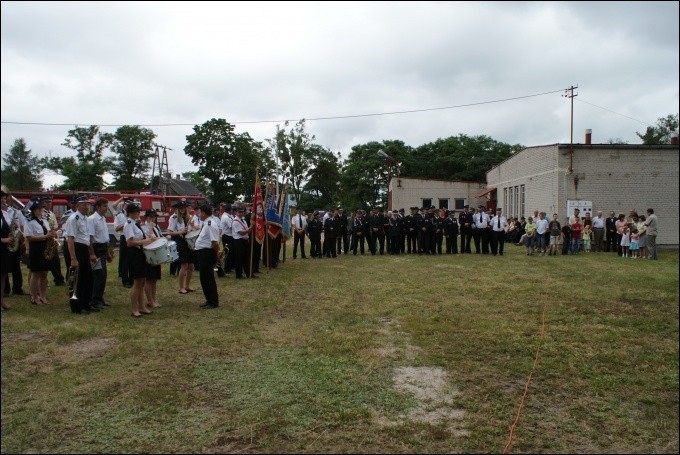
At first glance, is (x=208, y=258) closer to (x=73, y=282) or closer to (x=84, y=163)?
(x=73, y=282)

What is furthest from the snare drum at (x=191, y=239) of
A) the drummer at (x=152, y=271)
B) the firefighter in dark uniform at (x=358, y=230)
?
the firefighter in dark uniform at (x=358, y=230)

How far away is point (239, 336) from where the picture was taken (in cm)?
685

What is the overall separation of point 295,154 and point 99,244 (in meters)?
66.5

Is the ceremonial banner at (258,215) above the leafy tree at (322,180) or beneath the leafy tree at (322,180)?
beneath

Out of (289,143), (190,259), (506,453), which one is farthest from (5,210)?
(289,143)

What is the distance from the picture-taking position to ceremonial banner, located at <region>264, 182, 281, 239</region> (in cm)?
1464

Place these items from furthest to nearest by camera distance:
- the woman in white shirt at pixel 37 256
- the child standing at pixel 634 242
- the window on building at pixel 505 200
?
the window on building at pixel 505 200
the child standing at pixel 634 242
the woman in white shirt at pixel 37 256

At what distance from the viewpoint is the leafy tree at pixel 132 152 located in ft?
249

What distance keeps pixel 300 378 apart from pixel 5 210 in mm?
6935

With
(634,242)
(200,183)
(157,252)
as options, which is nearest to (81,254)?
(157,252)

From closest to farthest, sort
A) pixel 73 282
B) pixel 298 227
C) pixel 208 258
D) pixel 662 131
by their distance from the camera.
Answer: pixel 73 282, pixel 208 258, pixel 298 227, pixel 662 131

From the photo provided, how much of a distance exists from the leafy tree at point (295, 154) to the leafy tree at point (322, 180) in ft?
3.11

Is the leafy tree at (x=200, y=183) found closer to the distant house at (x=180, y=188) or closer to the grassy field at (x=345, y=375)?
the distant house at (x=180, y=188)

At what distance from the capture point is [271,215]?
14.8 m
